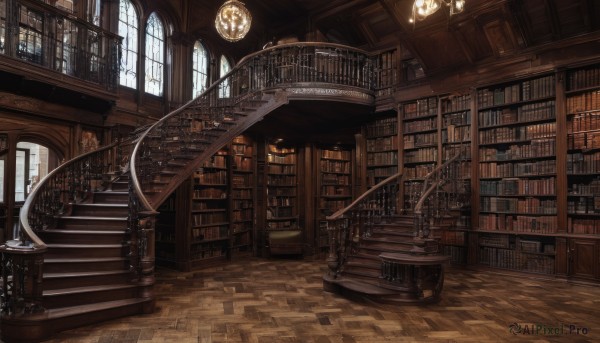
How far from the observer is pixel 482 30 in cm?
623

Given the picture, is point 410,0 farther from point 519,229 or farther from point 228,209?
point 228,209

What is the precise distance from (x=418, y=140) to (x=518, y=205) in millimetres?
2038

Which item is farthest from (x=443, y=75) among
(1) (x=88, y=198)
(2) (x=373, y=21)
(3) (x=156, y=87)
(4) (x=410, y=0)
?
(1) (x=88, y=198)

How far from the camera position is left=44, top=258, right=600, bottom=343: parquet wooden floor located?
3.54 meters

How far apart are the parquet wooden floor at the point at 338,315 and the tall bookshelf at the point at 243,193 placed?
2232 mm

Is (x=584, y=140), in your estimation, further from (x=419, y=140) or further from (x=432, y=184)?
(x=419, y=140)

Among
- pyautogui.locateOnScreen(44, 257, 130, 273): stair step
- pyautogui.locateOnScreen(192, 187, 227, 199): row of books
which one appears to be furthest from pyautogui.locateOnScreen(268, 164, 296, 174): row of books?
pyautogui.locateOnScreen(44, 257, 130, 273): stair step

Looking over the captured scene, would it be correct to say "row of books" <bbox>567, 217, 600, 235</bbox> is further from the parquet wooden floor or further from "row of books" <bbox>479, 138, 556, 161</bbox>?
"row of books" <bbox>479, 138, 556, 161</bbox>

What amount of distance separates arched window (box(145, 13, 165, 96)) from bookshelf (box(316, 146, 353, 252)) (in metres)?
3.63

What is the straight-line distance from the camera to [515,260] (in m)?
6.16

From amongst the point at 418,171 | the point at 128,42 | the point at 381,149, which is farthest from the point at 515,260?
the point at 128,42

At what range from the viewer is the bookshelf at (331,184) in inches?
339

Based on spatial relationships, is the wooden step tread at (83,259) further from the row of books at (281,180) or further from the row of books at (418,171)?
the row of books at (418,171)

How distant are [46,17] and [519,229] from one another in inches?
303
